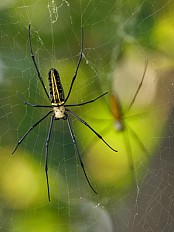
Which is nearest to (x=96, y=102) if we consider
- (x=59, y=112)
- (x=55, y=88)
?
(x=59, y=112)

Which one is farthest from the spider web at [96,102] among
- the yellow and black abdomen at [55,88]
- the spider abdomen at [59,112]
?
the yellow and black abdomen at [55,88]

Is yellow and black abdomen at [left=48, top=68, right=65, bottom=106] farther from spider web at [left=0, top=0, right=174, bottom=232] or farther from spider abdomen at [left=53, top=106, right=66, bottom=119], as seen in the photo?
spider web at [left=0, top=0, right=174, bottom=232]

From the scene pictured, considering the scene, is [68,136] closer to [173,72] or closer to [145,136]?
[145,136]

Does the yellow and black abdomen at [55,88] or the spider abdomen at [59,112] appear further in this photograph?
the spider abdomen at [59,112]

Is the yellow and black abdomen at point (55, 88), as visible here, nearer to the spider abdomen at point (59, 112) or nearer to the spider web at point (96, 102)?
the spider abdomen at point (59, 112)

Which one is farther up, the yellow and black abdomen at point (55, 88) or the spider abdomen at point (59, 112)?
the yellow and black abdomen at point (55, 88)

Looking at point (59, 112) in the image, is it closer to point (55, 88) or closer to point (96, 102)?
point (96, 102)
